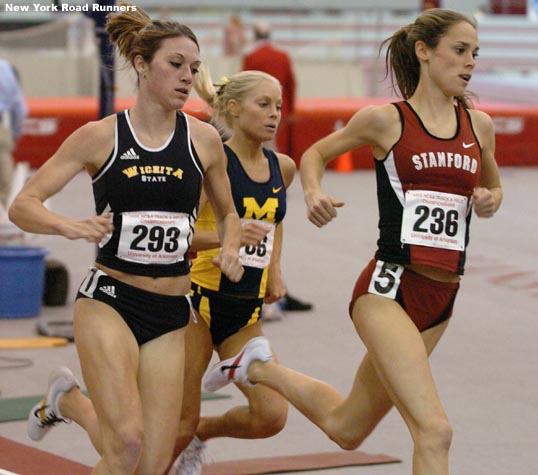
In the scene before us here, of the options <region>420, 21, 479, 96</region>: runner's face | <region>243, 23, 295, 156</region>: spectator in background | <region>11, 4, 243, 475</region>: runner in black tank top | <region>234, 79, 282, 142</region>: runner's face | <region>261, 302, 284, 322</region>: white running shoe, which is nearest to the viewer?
<region>11, 4, 243, 475</region>: runner in black tank top

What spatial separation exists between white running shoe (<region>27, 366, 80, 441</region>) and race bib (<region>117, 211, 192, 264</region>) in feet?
2.83

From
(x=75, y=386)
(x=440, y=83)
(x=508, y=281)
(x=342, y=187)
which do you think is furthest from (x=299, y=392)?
(x=342, y=187)

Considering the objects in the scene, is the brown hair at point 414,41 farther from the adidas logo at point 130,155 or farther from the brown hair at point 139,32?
the adidas logo at point 130,155

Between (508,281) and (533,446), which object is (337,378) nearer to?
(533,446)

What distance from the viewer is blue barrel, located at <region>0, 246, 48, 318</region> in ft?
32.4

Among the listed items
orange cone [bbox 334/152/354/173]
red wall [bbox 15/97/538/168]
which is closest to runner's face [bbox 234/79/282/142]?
red wall [bbox 15/97/538/168]

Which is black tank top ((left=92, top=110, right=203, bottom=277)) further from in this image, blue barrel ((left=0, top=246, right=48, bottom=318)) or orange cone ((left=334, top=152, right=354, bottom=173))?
orange cone ((left=334, top=152, right=354, bottom=173))

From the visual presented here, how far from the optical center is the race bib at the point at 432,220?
16.6 ft

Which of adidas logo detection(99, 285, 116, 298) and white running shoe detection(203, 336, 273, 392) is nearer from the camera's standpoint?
adidas logo detection(99, 285, 116, 298)

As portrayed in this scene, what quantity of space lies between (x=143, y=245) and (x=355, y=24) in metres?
23.7

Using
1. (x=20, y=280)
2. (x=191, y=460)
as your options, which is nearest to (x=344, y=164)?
(x=20, y=280)

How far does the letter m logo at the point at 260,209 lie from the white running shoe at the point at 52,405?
1021 mm

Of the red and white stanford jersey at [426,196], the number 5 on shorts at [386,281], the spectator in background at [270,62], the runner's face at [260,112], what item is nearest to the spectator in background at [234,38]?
the spectator in background at [270,62]

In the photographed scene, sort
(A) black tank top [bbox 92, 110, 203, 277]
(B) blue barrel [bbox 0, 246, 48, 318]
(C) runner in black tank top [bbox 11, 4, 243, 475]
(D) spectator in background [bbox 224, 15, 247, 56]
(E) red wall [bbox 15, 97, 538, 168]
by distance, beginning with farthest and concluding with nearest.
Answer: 1. (D) spectator in background [bbox 224, 15, 247, 56]
2. (E) red wall [bbox 15, 97, 538, 168]
3. (B) blue barrel [bbox 0, 246, 48, 318]
4. (A) black tank top [bbox 92, 110, 203, 277]
5. (C) runner in black tank top [bbox 11, 4, 243, 475]
